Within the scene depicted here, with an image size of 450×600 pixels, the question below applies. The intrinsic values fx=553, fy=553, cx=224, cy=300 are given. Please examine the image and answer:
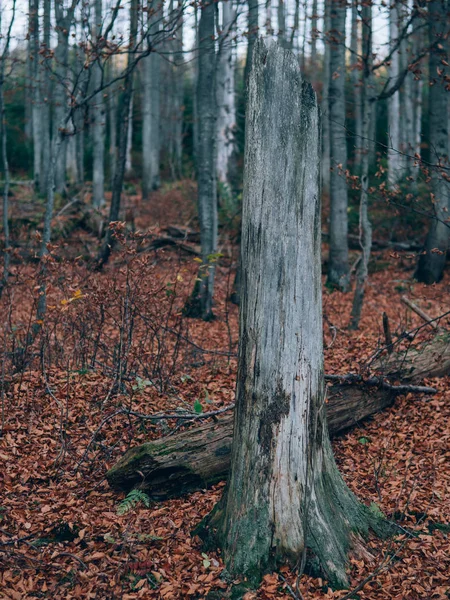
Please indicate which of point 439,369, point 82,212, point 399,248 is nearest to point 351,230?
point 399,248

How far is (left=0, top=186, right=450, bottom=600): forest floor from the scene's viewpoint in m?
3.42

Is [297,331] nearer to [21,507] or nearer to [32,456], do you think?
[21,507]

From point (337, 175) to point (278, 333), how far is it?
7877 mm

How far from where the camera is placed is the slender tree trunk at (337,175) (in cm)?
1061

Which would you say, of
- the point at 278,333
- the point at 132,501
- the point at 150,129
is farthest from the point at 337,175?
the point at 150,129

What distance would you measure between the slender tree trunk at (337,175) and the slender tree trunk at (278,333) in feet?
24.0

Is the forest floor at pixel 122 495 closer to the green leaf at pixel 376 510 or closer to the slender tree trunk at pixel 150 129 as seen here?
the green leaf at pixel 376 510

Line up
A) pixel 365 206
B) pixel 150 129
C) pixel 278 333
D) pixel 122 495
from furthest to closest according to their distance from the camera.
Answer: pixel 150 129 → pixel 365 206 → pixel 122 495 → pixel 278 333

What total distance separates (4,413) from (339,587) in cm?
344

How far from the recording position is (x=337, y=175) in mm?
10562

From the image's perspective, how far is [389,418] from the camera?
550cm

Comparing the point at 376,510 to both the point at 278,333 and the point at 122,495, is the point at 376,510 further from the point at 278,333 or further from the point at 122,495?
the point at 122,495

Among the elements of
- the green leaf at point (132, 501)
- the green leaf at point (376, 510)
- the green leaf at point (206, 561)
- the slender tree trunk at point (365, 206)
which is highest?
the slender tree trunk at point (365, 206)

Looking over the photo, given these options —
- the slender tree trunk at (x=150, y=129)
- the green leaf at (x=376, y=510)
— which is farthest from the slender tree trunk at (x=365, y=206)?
the slender tree trunk at (x=150, y=129)
